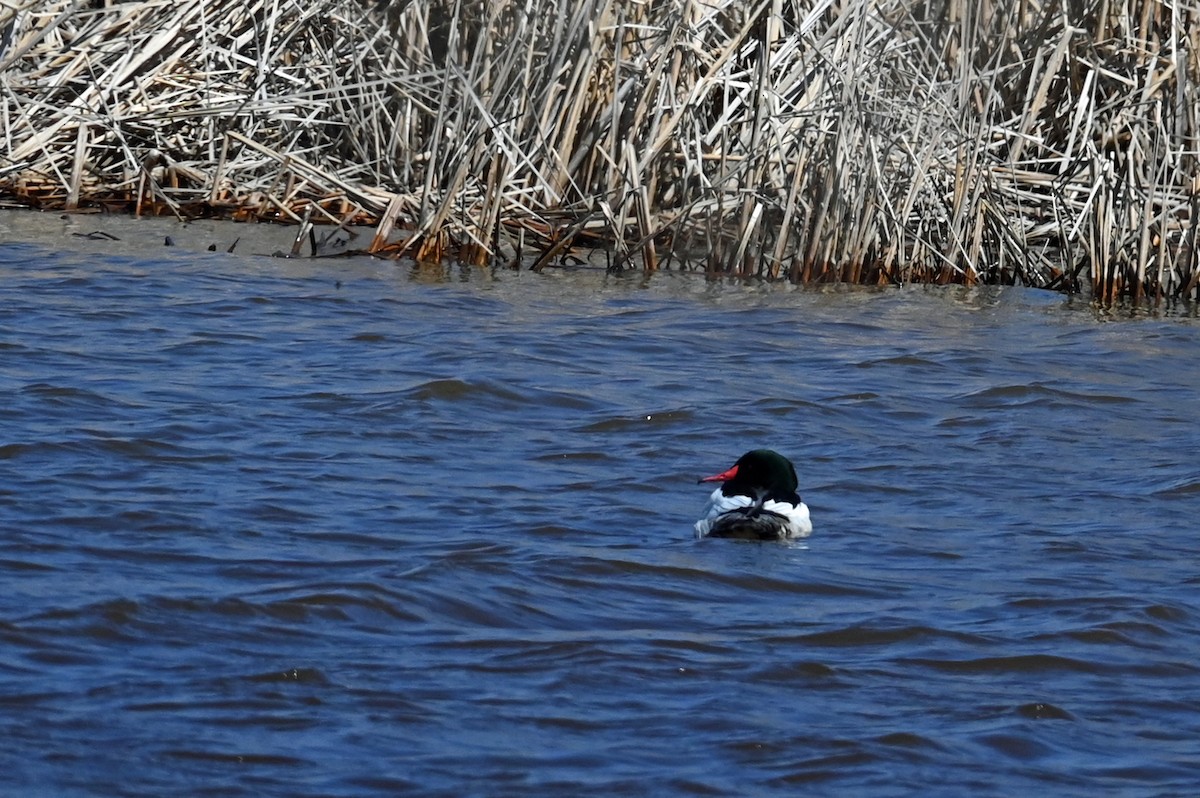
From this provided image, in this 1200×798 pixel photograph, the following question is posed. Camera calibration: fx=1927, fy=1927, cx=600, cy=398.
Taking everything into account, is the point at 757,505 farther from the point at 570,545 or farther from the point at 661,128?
the point at 661,128

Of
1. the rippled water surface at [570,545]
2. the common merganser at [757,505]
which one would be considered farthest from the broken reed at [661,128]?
the common merganser at [757,505]

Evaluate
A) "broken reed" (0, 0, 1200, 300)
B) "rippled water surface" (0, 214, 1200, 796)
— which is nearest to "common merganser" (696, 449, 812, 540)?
"rippled water surface" (0, 214, 1200, 796)

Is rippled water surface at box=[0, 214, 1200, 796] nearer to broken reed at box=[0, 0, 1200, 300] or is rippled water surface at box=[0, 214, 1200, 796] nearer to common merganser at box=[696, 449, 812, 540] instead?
common merganser at box=[696, 449, 812, 540]

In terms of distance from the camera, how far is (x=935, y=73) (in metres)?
9.20

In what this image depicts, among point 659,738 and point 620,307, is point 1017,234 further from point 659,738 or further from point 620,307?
point 659,738

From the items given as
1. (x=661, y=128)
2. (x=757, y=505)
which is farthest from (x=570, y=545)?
(x=661, y=128)

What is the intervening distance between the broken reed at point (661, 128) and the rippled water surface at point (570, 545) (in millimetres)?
514

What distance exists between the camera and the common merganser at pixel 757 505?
18.0 feet

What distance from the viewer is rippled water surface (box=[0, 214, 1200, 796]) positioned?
3732mm

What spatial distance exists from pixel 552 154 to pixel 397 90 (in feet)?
3.10

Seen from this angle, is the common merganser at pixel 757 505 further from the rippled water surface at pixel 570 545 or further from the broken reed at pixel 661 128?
the broken reed at pixel 661 128

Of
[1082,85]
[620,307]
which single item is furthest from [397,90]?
[1082,85]

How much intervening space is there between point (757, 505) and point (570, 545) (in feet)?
1.85

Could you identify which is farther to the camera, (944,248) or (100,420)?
(944,248)
